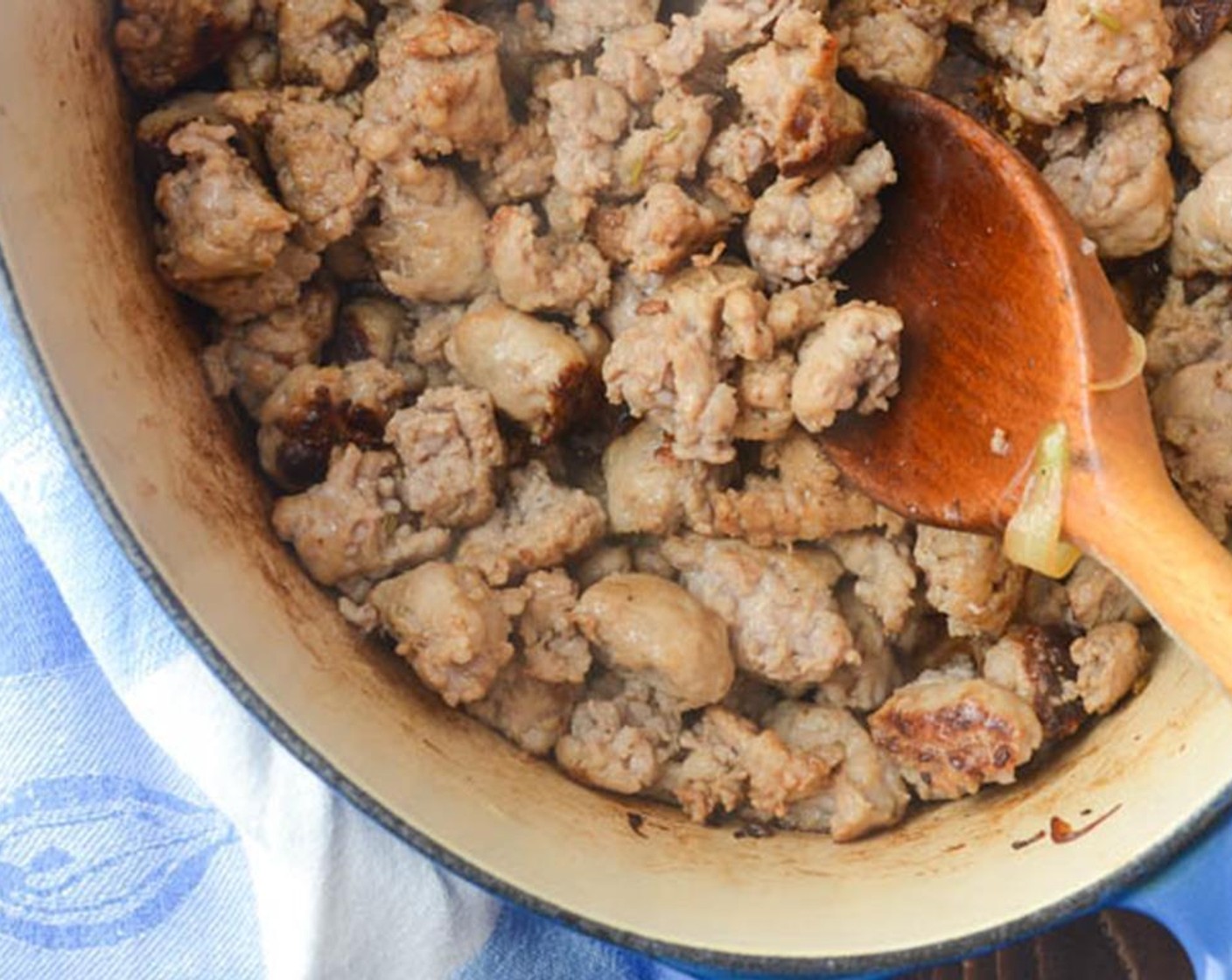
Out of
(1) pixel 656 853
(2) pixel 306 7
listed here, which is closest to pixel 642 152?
(2) pixel 306 7

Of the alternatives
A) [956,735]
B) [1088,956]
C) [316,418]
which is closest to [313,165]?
[316,418]

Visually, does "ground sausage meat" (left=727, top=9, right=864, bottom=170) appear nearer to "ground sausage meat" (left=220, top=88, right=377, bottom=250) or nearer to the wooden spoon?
the wooden spoon

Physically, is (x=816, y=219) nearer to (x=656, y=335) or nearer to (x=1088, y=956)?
(x=656, y=335)

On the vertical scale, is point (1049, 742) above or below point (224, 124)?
below

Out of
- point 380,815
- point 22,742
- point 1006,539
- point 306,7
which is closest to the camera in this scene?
point 380,815

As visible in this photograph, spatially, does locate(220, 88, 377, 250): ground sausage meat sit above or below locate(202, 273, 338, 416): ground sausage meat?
above

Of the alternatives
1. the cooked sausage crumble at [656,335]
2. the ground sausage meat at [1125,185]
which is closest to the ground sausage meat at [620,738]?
the cooked sausage crumble at [656,335]

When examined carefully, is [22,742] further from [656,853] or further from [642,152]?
[642,152]

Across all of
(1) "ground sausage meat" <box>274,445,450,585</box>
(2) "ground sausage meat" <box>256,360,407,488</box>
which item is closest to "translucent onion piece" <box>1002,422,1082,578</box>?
(1) "ground sausage meat" <box>274,445,450,585</box>
